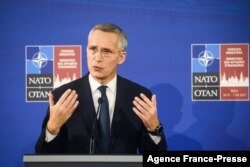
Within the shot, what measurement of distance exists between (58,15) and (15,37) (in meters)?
0.39

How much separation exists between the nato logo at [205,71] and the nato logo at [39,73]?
111cm

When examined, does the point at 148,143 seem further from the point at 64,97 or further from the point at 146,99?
the point at 64,97

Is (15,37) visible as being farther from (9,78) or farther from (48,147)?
(48,147)

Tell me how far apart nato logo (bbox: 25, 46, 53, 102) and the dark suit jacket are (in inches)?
4.5

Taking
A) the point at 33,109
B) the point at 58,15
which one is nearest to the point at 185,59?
the point at 58,15

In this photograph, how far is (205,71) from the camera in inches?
113

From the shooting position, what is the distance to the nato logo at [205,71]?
9.42 ft

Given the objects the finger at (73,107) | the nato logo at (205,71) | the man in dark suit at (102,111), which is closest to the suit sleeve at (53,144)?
the man in dark suit at (102,111)

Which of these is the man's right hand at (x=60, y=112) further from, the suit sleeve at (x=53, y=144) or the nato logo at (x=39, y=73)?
the nato logo at (x=39, y=73)

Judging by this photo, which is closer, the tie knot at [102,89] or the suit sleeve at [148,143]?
the suit sleeve at [148,143]

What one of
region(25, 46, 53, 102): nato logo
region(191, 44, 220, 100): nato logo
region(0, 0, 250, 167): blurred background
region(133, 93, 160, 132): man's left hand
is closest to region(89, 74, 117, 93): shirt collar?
region(0, 0, 250, 167): blurred background

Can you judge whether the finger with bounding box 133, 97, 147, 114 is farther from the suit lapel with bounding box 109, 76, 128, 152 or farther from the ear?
the ear

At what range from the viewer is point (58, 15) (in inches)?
118

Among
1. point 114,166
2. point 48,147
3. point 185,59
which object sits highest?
point 185,59
